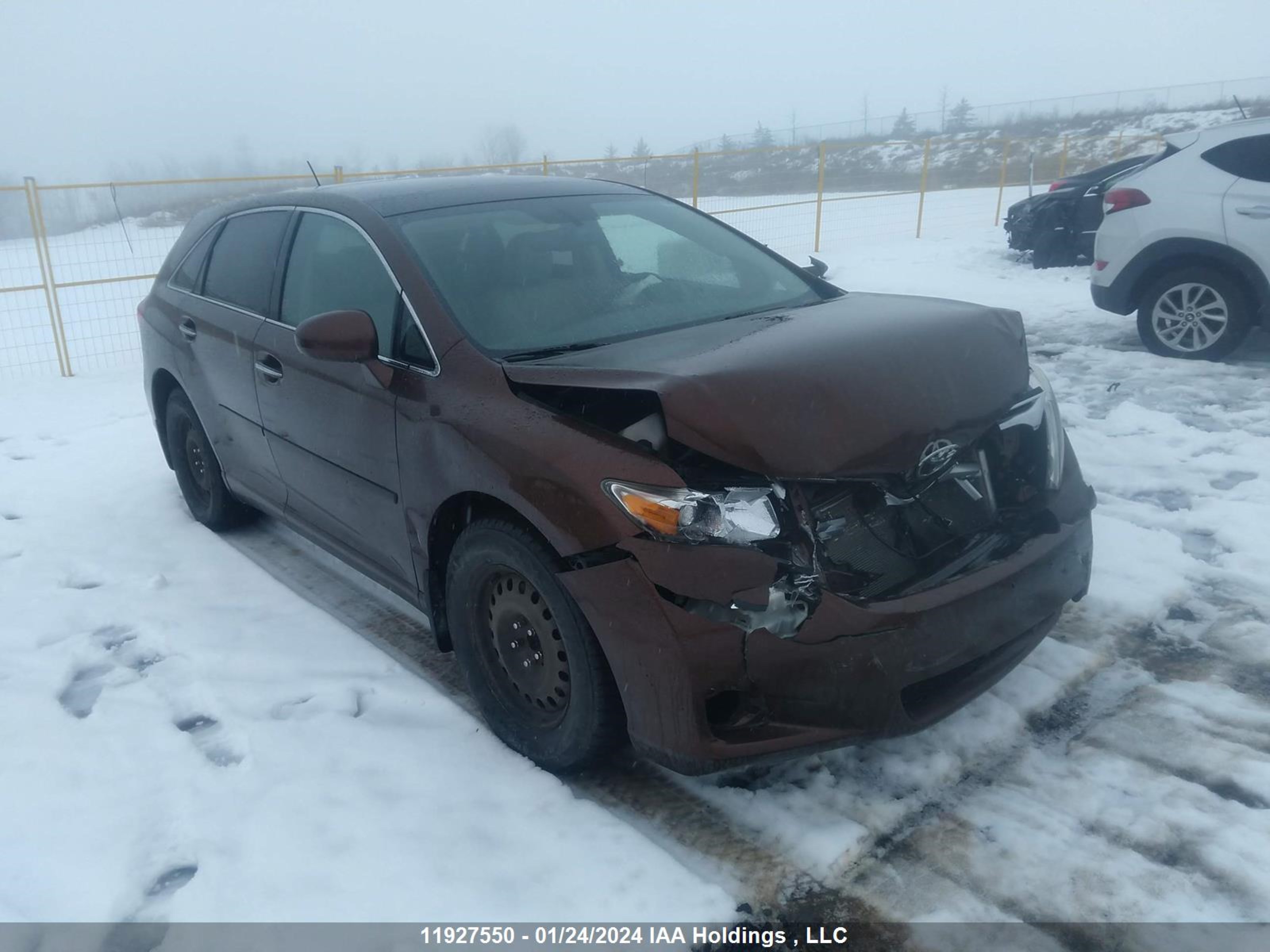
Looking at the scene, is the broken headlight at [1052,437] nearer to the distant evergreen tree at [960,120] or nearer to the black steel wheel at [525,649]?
the black steel wheel at [525,649]

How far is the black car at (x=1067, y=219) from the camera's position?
11164mm

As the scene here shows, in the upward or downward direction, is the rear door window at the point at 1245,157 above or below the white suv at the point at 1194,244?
above

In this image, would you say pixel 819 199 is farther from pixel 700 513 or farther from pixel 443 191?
pixel 700 513

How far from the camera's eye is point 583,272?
340 cm

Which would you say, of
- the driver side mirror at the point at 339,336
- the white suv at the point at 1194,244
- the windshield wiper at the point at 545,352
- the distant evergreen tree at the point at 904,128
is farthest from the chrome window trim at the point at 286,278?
the distant evergreen tree at the point at 904,128

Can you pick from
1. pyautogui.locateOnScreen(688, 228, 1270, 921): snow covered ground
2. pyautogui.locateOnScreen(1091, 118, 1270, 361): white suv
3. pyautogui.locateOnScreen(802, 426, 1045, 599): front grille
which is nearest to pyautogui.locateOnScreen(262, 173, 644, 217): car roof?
pyautogui.locateOnScreen(802, 426, 1045, 599): front grille

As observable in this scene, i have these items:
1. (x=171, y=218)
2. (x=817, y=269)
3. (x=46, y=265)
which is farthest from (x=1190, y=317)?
(x=171, y=218)

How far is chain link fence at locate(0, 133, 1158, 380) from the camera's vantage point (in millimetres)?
10094

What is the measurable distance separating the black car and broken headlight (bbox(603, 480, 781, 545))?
412 inches

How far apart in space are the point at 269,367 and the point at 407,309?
100 centimetres

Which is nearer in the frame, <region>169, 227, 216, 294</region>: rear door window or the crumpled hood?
the crumpled hood

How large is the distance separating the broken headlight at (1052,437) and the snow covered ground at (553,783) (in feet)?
2.40

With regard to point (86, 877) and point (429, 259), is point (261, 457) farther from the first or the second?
point (86, 877)

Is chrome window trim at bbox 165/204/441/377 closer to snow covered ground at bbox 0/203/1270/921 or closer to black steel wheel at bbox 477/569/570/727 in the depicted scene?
black steel wheel at bbox 477/569/570/727
